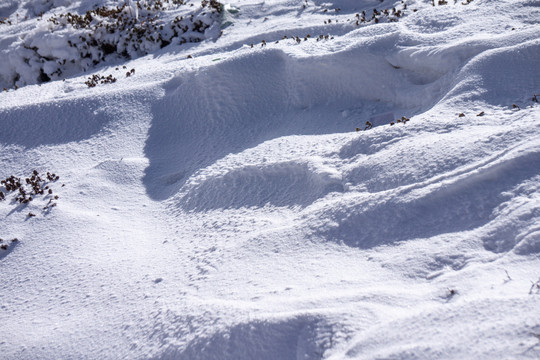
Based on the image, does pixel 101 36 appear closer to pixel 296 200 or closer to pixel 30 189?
pixel 30 189

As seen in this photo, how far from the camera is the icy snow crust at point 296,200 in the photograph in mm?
2561

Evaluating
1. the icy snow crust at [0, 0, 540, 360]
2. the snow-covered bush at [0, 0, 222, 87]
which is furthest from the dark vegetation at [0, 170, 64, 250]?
the snow-covered bush at [0, 0, 222, 87]

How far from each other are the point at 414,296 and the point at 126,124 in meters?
4.53

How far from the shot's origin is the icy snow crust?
2561mm

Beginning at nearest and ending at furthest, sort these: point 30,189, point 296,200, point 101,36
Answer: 1. point 296,200
2. point 30,189
3. point 101,36

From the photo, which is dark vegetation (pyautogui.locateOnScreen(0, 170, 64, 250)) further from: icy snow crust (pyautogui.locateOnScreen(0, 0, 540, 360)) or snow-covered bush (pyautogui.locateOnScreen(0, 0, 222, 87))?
snow-covered bush (pyautogui.locateOnScreen(0, 0, 222, 87))

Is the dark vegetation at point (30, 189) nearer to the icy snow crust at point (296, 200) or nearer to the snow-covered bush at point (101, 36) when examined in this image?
the icy snow crust at point (296, 200)

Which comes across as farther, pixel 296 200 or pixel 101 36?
pixel 101 36

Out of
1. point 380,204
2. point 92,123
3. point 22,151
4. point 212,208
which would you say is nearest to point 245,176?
point 212,208

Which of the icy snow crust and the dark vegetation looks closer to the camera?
the icy snow crust

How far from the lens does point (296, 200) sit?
13.4ft

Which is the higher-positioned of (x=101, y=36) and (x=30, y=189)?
(x=101, y=36)

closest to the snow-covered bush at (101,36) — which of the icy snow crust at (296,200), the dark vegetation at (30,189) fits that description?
the icy snow crust at (296,200)

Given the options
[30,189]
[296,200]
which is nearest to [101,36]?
[30,189]
